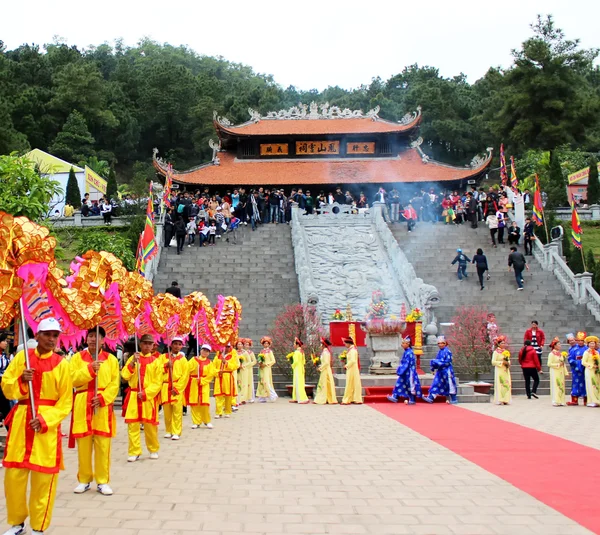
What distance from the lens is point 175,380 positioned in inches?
384

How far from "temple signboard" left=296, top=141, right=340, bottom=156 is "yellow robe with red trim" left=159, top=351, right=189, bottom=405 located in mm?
26836

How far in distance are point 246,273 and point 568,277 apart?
30.4 feet

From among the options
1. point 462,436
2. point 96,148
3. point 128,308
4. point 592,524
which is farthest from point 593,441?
point 96,148

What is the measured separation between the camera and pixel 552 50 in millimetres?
46000

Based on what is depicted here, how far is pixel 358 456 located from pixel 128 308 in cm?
328

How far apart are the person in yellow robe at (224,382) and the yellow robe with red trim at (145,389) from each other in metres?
3.11

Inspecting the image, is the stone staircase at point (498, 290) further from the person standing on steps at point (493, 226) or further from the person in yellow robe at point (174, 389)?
the person in yellow robe at point (174, 389)

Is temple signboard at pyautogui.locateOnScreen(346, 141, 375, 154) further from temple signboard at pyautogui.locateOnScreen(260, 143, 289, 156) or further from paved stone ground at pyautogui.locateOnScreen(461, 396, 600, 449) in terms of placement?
paved stone ground at pyautogui.locateOnScreen(461, 396, 600, 449)

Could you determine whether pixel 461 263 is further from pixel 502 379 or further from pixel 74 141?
pixel 74 141

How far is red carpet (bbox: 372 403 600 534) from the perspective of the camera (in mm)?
5836

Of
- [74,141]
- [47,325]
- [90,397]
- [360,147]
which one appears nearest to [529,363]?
[90,397]

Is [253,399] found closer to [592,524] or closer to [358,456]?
[358,456]

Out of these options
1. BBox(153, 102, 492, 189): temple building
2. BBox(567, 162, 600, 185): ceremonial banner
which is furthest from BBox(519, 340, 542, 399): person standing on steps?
BBox(567, 162, 600, 185): ceremonial banner

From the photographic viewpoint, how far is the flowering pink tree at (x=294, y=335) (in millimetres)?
15773
